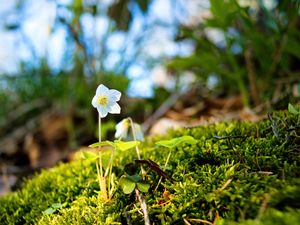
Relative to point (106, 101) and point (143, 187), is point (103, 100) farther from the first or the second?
point (143, 187)

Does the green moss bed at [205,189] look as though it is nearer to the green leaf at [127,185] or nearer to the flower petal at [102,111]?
the green leaf at [127,185]

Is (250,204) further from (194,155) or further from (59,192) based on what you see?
(59,192)

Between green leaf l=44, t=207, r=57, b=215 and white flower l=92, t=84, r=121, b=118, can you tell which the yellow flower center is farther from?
green leaf l=44, t=207, r=57, b=215

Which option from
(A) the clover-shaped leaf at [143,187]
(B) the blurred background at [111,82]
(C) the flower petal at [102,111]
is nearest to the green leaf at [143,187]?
(A) the clover-shaped leaf at [143,187]

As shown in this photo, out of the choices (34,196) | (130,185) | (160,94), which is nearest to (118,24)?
(160,94)

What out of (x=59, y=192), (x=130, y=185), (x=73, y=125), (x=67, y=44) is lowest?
(x=73, y=125)

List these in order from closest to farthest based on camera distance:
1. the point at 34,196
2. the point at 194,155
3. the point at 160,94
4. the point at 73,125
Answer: the point at 194,155 → the point at 34,196 → the point at 73,125 → the point at 160,94
